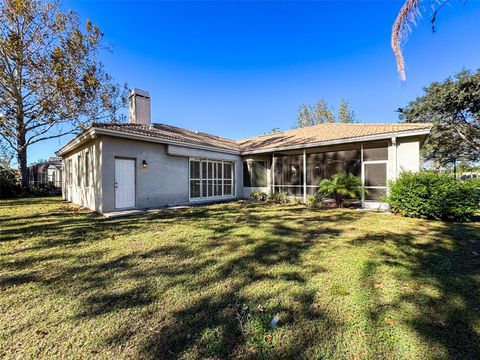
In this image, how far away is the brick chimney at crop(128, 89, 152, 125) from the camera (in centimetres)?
1291

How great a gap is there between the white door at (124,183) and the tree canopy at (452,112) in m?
24.2

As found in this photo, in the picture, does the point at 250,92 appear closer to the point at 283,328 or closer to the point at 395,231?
the point at 395,231

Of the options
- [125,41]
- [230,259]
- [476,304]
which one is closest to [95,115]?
[125,41]

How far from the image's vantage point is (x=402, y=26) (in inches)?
118

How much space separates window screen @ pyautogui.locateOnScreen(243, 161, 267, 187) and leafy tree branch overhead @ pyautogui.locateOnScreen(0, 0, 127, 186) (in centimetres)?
1364

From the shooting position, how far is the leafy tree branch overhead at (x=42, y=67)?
14.4m

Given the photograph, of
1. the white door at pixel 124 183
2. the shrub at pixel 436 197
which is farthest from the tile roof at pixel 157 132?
the shrub at pixel 436 197

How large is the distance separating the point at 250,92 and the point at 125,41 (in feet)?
41.0

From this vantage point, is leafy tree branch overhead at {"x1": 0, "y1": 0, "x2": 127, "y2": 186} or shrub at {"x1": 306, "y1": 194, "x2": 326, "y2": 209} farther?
leafy tree branch overhead at {"x1": 0, "y1": 0, "x2": 127, "y2": 186}

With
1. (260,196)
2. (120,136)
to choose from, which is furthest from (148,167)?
(260,196)

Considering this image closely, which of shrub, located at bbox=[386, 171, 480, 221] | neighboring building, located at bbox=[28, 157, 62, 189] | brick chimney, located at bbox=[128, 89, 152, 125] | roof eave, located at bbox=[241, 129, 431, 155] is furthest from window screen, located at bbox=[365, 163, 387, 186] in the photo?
neighboring building, located at bbox=[28, 157, 62, 189]

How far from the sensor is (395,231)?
20.3 ft

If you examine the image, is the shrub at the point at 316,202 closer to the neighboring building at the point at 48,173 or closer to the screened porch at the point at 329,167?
the screened porch at the point at 329,167

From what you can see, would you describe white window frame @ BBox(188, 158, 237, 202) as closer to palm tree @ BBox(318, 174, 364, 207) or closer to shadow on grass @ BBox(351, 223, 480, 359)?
palm tree @ BBox(318, 174, 364, 207)
